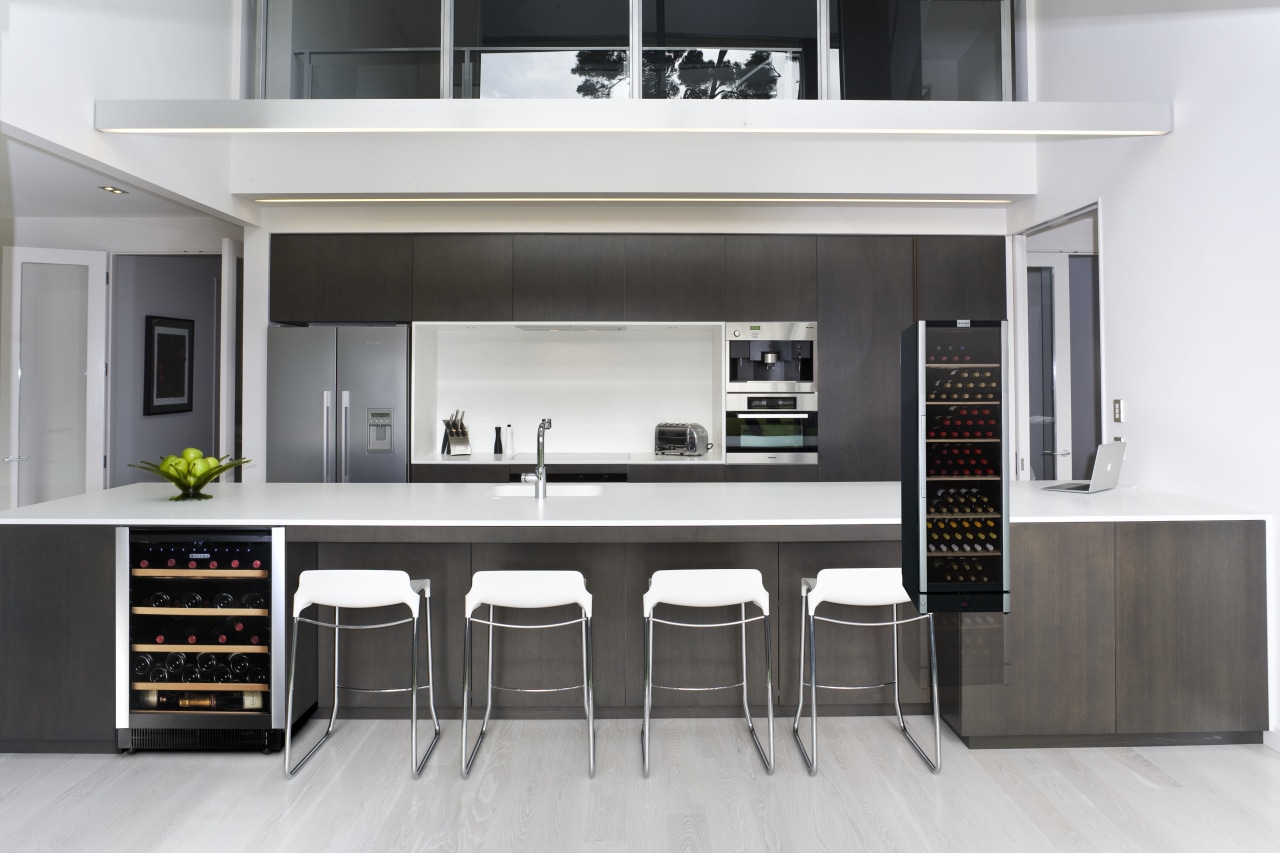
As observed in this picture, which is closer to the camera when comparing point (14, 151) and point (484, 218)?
point (14, 151)

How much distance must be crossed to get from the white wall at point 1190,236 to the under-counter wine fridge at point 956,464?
1.54 meters

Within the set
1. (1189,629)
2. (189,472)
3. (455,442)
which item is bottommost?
(1189,629)

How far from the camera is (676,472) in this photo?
191 inches

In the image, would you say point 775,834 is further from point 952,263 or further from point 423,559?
point 952,263

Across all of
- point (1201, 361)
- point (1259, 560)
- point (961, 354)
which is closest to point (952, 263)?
point (1201, 361)

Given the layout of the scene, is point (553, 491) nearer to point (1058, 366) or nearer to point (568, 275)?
point (568, 275)

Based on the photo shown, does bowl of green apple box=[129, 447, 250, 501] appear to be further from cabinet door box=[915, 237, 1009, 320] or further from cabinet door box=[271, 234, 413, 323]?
cabinet door box=[915, 237, 1009, 320]

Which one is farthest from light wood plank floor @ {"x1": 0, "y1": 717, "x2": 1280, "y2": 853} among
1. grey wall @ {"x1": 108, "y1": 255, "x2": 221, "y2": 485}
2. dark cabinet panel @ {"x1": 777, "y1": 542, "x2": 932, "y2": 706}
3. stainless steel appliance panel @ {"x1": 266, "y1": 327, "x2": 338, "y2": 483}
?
grey wall @ {"x1": 108, "y1": 255, "x2": 221, "y2": 485}

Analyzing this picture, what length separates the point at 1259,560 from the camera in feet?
9.49

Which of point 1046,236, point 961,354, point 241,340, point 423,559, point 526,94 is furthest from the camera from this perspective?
point 241,340

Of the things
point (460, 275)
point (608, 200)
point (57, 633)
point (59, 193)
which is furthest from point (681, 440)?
point (59, 193)

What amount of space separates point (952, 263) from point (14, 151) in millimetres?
4831

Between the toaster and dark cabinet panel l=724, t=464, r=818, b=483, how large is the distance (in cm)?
36

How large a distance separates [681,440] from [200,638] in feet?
9.98
